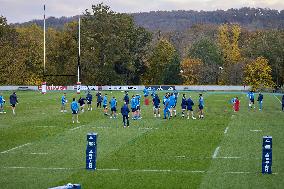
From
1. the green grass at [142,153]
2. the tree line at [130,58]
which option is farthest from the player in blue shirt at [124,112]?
the tree line at [130,58]

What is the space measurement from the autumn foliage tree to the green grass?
60.3m

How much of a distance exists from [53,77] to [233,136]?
73.7m

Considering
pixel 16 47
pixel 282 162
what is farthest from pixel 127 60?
pixel 282 162

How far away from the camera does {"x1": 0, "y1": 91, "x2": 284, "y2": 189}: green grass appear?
17125 mm

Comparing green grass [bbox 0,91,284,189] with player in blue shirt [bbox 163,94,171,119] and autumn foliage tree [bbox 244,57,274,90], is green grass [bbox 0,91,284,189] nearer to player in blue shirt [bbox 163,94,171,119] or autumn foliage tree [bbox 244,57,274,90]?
player in blue shirt [bbox 163,94,171,119]

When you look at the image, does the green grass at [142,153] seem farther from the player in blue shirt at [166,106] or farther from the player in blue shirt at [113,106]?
the player in blue shirt at [166,106]

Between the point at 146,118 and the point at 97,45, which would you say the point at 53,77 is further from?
the point at 146,118

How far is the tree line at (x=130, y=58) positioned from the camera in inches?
3816

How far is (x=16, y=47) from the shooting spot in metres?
83.1

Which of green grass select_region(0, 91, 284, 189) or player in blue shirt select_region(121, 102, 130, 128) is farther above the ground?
player in blue shirt select_region(121, 102, 130, 128)

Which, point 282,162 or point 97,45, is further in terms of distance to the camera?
point 97,45

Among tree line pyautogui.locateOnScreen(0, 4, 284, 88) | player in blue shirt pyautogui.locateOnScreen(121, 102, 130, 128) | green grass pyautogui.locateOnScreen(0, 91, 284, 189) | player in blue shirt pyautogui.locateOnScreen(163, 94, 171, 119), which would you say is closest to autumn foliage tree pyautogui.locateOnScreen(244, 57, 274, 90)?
tree line pyautogui.locateOnScreen(0, 4, 284, 88)

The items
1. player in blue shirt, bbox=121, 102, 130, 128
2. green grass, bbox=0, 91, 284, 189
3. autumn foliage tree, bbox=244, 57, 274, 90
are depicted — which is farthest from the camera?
autumn foliage tree, bbox=244, 57, 274, 90

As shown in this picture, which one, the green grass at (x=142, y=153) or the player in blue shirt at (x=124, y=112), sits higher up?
the player in blue shirt at (x=124, y=112)
